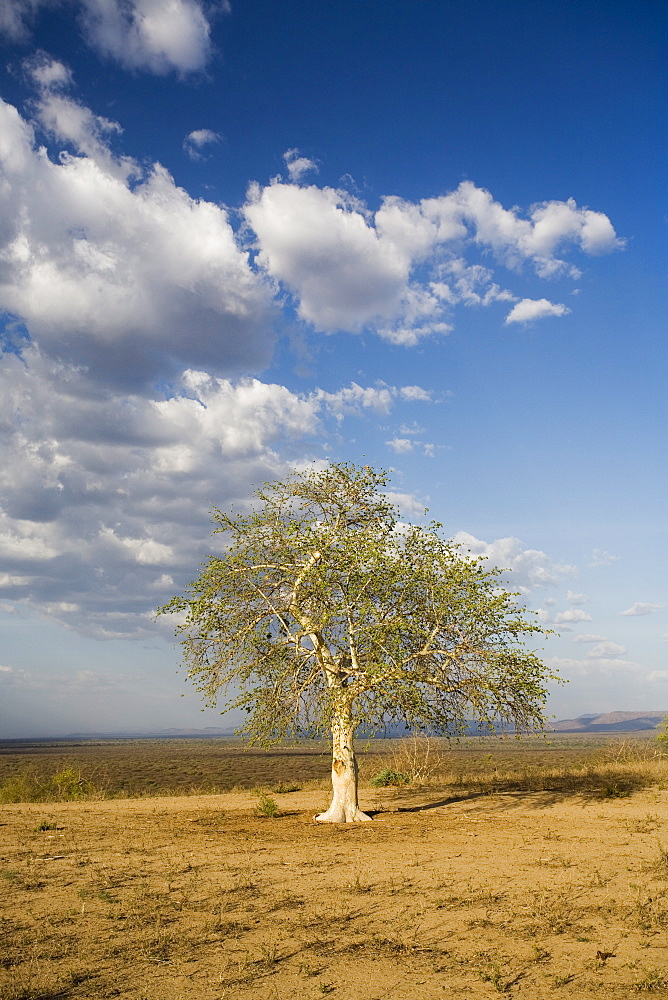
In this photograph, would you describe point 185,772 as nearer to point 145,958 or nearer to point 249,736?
point 249,736

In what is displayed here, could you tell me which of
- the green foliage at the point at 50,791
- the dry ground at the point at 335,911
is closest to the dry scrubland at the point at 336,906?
the dry ground at the point at 335,911

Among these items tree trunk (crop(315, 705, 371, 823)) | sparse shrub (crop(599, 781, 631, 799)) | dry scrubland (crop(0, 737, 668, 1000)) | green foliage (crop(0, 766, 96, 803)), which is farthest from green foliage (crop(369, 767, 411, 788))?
green foliage (crop(0, 766, 96, 803))

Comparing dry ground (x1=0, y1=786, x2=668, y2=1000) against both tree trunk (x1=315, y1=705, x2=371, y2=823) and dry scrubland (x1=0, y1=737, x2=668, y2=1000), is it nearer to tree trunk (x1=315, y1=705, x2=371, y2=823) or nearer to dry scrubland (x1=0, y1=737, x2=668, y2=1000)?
dry scrubland (x1=0, y1=737, x2=668, y2=1000)

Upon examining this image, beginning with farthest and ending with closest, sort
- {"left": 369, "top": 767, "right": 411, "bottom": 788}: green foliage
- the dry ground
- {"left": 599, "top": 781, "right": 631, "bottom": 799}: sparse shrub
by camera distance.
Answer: {"left": 369, "top": 767, "right": 411, "bottom": 788}: green foliage → {"left": 599, "top": 781, "right": 631, "bottom": 799}: sparse shrub → the dry ground

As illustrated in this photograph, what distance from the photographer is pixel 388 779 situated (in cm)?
2739

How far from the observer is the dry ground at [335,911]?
697 cm

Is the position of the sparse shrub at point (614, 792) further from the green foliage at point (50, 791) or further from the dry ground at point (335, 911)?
the green foliage at point (50, 791)

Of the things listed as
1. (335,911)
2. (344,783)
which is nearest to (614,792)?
(344,783)

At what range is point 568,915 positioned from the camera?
912cm

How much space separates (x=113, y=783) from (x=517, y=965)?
45002mm

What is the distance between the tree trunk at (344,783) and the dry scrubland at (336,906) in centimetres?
75

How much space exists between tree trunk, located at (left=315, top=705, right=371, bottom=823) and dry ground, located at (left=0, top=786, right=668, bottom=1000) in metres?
0.96

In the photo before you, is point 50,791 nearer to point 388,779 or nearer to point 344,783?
point 388,779

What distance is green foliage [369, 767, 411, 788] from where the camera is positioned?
89.1 feet
